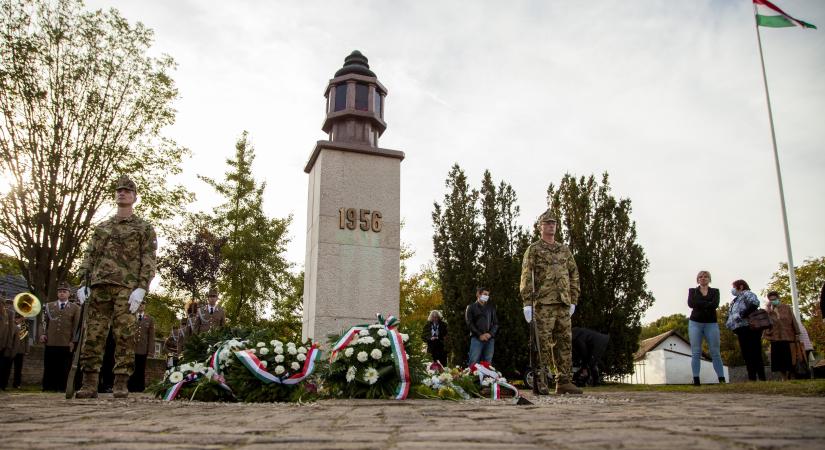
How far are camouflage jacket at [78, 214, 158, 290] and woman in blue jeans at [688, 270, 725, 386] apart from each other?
7901 mm

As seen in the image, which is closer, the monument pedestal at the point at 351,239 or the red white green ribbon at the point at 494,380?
the red white green ribbon at the point at 494,380

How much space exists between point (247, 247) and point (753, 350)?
71.8ft

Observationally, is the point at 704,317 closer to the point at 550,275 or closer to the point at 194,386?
the point at 550,275

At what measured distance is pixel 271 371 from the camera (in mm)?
6445

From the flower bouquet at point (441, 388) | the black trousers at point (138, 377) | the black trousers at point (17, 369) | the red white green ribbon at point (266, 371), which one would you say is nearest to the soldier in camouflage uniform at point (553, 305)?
the flower bouquet at point (441, 388)

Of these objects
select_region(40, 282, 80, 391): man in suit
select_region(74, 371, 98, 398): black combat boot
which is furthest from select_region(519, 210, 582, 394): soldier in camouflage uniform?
select_region(40, 282, 80, 391): man in suit

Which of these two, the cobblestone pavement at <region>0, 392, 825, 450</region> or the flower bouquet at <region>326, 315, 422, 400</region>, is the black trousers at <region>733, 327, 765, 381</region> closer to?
the flower bouquet at <region>326, 315, 422, 400</region>

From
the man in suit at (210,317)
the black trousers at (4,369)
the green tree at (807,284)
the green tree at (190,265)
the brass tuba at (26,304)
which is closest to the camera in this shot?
the brass tuba at (26,304)

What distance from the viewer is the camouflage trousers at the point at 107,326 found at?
6312 millimetres

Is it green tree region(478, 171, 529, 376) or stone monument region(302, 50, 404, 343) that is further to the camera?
green tree region(478, 171, 529, 376)

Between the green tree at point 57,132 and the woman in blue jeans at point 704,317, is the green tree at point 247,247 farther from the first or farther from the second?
the woman in blue jeans at point 704,317

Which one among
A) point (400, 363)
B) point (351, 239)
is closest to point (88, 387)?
point (400, 363)

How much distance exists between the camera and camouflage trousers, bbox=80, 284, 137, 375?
249 inches

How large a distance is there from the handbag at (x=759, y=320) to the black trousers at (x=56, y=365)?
1184cm
